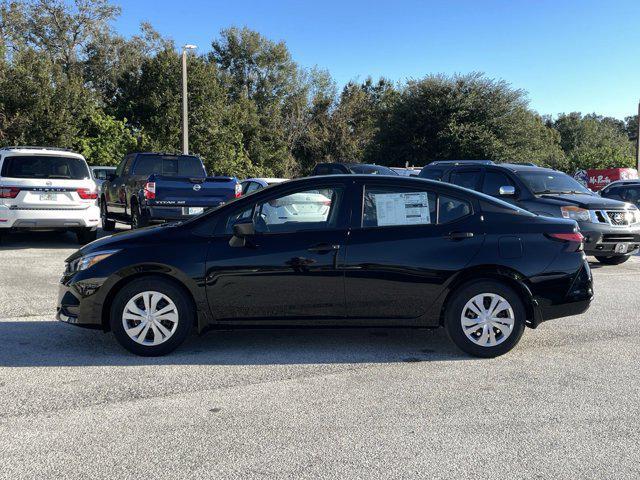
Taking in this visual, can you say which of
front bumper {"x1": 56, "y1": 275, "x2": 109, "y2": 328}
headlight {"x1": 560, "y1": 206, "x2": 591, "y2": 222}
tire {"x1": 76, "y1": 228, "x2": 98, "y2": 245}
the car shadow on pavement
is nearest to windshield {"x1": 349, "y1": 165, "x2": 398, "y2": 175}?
headlight {"x1": 560, "y1": 206, "x2": 591, "y2": 222}

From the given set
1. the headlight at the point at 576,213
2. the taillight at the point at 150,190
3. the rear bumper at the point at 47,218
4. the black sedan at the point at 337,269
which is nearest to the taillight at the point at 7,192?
the rear bumper at the point at 47,218

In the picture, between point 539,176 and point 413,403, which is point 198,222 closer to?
point 413,403

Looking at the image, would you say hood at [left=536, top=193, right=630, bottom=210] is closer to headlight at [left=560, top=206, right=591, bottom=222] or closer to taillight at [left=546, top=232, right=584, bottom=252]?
headlight at [left=560, top=206, right=591, bottom=222]

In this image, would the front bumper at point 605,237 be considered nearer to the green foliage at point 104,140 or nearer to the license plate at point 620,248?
the license plate at point 620,248

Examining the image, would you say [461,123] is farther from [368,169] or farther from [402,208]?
[402,208]

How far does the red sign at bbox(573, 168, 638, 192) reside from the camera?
110ft

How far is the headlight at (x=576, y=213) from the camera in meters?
10.6

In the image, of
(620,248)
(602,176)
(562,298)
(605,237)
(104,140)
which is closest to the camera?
(562,298)

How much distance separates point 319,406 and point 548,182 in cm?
871

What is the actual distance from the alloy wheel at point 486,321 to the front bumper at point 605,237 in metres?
5.86

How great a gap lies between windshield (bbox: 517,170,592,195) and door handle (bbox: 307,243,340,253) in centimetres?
698

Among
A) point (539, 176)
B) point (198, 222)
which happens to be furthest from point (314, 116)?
point (198, 222)

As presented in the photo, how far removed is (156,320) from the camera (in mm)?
5289

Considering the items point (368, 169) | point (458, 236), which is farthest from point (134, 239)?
point (368, 169)
